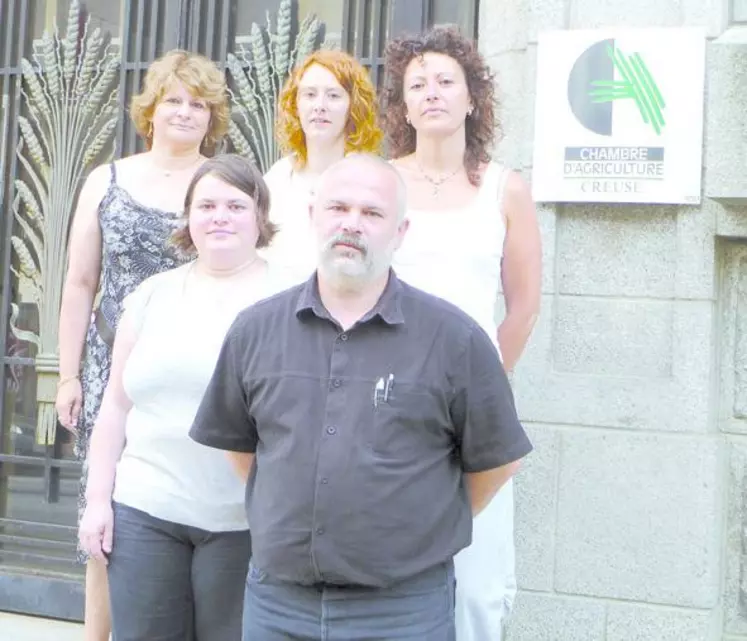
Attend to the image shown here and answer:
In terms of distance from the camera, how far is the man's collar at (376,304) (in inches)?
98.4

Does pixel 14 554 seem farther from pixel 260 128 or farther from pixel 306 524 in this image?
pixel 306 524

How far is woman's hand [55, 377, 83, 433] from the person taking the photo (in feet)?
13.2

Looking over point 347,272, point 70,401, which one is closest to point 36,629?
point 70,401

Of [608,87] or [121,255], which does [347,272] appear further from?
[608,87]

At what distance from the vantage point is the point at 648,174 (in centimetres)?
404

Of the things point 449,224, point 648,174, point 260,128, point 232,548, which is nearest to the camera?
point 232,548

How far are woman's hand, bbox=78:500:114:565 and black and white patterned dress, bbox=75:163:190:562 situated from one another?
0.84m

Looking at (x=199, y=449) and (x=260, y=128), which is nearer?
(x=199, y=449)

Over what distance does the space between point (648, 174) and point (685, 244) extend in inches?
10.7

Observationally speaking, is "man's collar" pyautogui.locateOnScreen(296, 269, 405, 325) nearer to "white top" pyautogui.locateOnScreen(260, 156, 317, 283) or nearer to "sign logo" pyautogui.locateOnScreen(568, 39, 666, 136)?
"white top" pyautogui.locateOnScreen(260, 156, 317, 283)

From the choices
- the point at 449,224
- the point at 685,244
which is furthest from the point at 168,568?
the point at 685,244

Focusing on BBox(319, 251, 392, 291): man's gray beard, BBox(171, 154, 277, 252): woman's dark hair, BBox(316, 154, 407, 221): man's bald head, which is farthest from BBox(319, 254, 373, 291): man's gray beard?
BBox(171, 154, 277, 252): woman's dark hair

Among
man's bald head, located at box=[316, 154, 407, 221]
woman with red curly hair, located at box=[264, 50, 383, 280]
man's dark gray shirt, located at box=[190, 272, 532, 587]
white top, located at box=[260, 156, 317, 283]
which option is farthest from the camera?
woman with red curly hair, located at box=[264, 50, 383, 280]

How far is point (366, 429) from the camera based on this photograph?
8.01 feet
